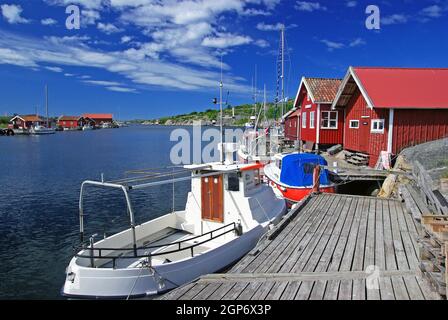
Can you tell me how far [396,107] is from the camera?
19484 mm

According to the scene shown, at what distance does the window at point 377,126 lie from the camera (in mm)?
20844

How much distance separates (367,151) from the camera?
2248 cm

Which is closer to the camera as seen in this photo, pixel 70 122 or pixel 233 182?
pixel 233 182

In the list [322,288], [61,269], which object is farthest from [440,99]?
[61,269]

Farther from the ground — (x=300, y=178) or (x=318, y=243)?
(x=300, y=178)

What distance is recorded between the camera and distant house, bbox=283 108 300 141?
3900 centimetres

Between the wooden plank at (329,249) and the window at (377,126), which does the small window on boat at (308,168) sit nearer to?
the wooden plank at (329,249)

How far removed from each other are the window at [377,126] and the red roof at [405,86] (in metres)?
1.45

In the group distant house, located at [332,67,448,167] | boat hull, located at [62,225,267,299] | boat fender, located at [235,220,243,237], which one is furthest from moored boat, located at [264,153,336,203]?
boat hull, located at [62,225,267,299]

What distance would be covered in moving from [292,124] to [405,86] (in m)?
21.0

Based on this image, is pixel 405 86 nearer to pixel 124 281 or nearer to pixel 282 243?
pixel 282 243

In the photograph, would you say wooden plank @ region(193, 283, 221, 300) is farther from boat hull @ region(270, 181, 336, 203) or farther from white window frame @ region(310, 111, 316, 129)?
white window frame @ region(310, 111, 316, 129)

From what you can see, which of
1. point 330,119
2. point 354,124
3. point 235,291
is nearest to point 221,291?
point 235,291

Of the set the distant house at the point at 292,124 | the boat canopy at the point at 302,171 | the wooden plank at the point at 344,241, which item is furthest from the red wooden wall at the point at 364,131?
the distant house at the point at 292,124
